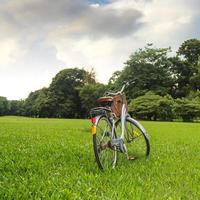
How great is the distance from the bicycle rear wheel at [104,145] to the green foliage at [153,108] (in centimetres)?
3638

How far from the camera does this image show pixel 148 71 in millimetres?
51031

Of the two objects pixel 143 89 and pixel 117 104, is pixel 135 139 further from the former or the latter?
pixel 143 89

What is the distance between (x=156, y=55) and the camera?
51.9m

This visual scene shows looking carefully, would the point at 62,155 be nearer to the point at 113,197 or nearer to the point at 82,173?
the point at 82,173

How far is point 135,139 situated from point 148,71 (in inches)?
1766

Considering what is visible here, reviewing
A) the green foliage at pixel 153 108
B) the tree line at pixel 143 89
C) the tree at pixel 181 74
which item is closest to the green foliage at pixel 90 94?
the tree line at pixel 143 89

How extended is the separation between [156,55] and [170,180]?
47994 millimetres

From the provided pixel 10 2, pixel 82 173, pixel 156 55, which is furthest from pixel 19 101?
pixel 82 173

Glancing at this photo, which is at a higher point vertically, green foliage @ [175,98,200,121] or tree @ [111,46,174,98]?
tree @ [111,46,174,98]

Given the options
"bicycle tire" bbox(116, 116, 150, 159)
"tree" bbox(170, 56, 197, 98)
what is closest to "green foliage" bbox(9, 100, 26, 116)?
"tree" bbox(170, 56, 197, 98)

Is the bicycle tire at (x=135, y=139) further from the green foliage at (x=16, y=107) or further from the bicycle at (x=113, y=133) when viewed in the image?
the green foliage at (x=16, y=107)

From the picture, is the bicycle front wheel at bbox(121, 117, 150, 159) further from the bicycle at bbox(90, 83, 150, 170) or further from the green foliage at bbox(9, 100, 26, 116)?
the green foliage at bbox(9, 100, 26, 116)

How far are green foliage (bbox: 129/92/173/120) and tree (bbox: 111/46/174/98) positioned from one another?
670cm

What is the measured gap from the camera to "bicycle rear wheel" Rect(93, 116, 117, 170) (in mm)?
5344
